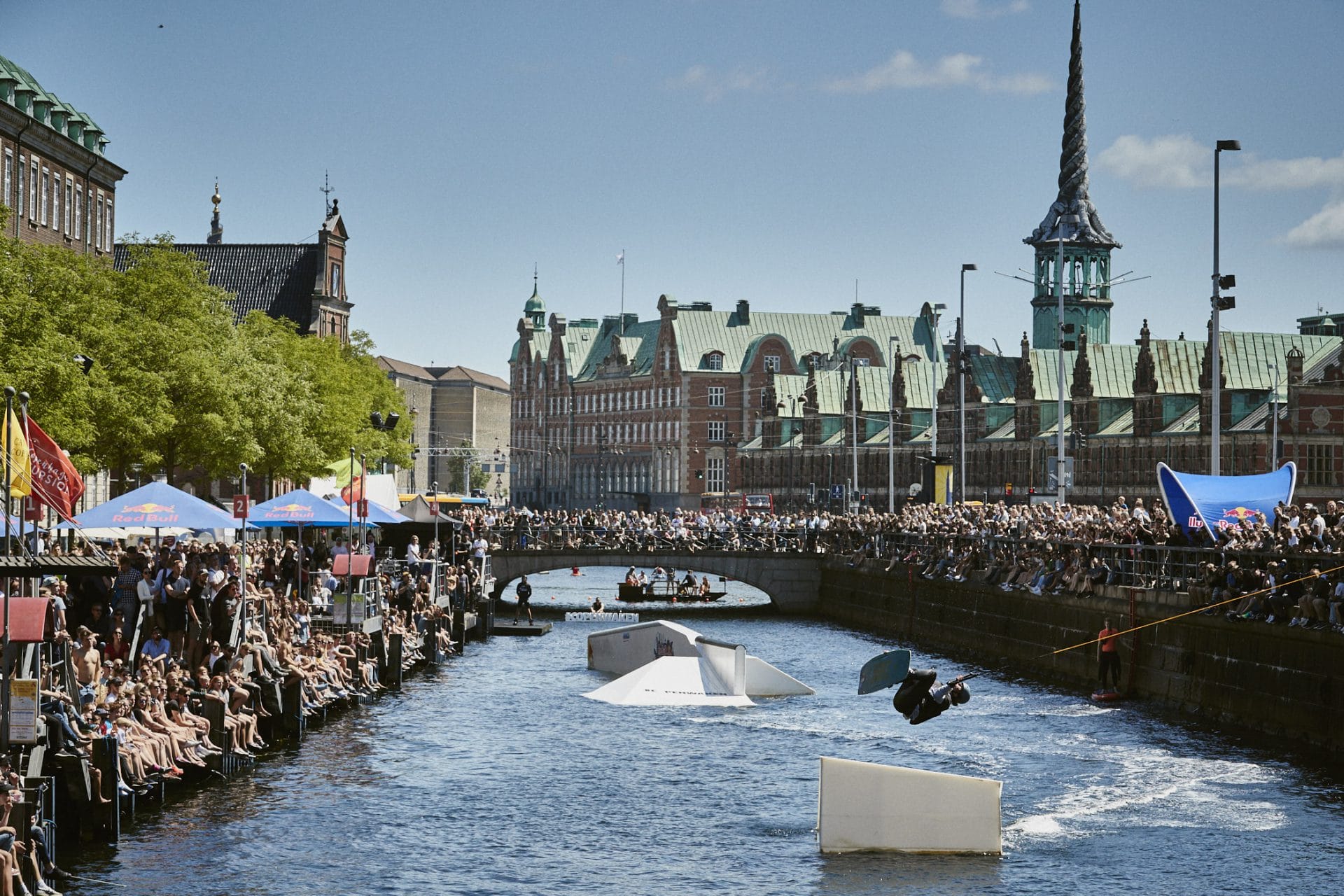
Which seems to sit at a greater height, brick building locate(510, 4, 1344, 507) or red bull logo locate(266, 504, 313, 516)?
brick building locate(510, 4, 1344, 507)

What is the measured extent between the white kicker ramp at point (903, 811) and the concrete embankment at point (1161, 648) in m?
8.98

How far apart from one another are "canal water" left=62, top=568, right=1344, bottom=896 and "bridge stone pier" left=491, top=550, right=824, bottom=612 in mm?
40221

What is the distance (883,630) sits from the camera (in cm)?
7819

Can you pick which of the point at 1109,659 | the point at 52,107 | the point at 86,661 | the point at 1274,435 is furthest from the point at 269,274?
the point at 86,661

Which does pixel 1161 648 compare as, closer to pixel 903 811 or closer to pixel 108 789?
pixel 903 811

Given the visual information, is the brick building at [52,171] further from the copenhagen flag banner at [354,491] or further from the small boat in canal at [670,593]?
the small boat in canal at [670,593]

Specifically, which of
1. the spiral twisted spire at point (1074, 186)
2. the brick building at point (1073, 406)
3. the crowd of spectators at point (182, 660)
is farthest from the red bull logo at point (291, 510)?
the spiral twisted spire at point (1074, 186)

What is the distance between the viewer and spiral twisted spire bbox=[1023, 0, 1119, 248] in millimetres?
149875

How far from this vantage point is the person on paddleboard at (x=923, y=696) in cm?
3130

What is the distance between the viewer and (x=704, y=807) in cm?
3622

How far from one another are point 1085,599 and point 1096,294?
105m

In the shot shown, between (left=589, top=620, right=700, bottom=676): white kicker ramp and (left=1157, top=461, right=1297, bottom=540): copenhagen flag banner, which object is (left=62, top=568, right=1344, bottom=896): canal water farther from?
(left=589, top=620, right=700, bottom=676): white kicker ramp

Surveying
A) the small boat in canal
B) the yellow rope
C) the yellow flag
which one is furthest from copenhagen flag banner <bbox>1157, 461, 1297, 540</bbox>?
the small boat in canal

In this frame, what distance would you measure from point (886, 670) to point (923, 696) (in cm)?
456
